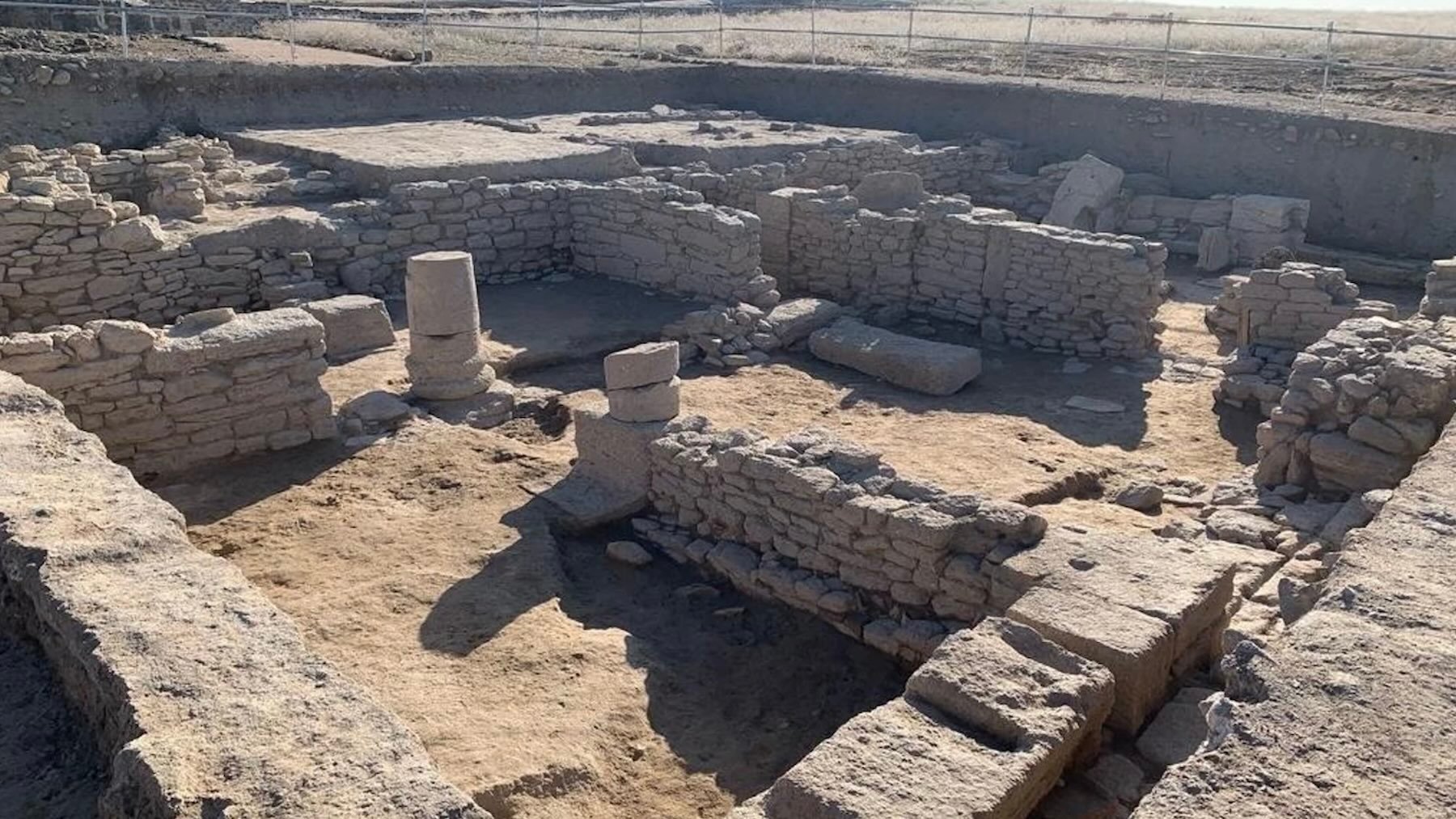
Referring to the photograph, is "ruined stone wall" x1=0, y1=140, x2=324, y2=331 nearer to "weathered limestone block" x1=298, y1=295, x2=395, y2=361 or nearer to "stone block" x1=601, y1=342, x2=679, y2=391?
"weathered limestone block" x1=298, y1=295, x2=395, y2=361

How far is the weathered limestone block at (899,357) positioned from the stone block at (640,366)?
12.0 feet

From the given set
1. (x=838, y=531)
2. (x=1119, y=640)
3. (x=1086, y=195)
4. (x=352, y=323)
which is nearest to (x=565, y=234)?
(x=352, y=323)

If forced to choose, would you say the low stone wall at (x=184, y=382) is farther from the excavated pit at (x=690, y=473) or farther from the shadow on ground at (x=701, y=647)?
the shadow on ground at (x=701, y=647)

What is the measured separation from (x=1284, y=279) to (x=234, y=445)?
994cm

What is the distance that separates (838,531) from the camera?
7684 mm

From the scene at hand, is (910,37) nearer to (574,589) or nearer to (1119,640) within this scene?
(574,589)

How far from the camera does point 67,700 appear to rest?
4.88 metres

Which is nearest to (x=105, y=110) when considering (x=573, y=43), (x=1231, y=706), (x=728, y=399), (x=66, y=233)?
(x=66, y=233)

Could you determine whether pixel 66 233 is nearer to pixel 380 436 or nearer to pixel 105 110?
pixel 380 436

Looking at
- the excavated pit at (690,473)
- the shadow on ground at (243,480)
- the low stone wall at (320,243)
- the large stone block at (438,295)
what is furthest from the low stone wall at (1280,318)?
the shadow on ground at (243,480)

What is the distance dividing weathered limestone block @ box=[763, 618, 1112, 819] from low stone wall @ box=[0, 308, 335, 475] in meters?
6.26

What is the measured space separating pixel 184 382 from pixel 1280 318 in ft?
33.3

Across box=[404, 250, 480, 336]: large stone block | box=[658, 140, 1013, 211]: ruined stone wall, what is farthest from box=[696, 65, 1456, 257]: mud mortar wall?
box=[404, 250, 480, 336]: large stone block

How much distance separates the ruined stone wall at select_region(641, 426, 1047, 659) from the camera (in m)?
7.16
